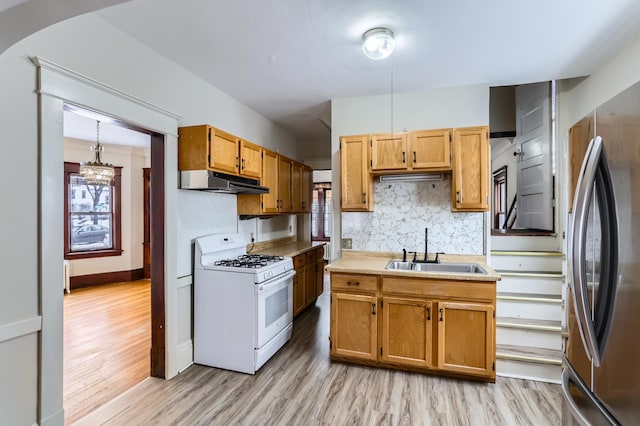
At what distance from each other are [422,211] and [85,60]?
314cm

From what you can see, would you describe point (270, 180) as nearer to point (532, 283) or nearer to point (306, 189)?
point (306, 189)

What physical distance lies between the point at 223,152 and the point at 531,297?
10.8 ft

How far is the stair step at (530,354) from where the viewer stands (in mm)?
2611

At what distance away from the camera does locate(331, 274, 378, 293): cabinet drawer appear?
2822mm

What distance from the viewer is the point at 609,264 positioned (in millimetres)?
1028

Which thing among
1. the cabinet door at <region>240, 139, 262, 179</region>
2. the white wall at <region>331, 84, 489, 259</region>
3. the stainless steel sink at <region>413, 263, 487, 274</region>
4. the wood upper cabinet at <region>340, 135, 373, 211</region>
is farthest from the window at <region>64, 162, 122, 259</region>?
the stainless steel sink at <region>413, 263, 487, 274</region>

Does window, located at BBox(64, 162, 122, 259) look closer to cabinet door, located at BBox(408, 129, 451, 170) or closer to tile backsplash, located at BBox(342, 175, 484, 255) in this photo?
tile backsplash, located at BBox(342, 175, 484, 255)

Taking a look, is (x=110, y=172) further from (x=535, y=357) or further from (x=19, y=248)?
(x=535, y=357)

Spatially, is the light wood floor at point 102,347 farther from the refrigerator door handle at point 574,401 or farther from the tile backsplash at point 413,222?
the refrigerator door handle at point 574,401

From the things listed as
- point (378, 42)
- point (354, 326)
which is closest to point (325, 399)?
point (354, 326)

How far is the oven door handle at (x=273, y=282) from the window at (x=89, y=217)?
→ 15.2ft

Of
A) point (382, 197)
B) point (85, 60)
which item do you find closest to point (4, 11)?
point (85, 60)

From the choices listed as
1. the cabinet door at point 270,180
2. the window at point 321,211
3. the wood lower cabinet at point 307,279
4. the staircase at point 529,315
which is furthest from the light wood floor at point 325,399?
the window at point 321,211

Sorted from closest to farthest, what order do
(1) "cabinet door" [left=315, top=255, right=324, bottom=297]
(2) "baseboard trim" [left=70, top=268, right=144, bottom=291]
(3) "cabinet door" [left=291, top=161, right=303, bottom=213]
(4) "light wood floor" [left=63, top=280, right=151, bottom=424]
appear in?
(4) "light wood floor" [left=63, top=280, right=151, bottom=424] < (3) "cabinet door" [left=291, top=161, right=303, bottom=213] < (1) "cabinet door" [left=315, top=255, right=324, bottom=297] < (2) "baseboard trim" [left=70, top=268, right=144, bottom=291]
